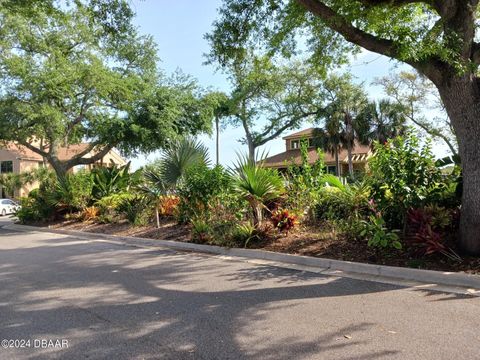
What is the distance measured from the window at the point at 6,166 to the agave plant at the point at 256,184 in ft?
153

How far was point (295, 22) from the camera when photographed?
9391 mm

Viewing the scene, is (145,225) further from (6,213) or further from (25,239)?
(6,213)

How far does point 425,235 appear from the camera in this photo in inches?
268

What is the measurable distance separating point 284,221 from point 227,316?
14.6ft

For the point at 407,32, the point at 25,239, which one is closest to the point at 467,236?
the point at 407,32

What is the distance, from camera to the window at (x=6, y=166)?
48237 millimetres

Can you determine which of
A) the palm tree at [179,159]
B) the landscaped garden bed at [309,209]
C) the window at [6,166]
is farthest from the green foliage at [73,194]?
the window at [6,166]

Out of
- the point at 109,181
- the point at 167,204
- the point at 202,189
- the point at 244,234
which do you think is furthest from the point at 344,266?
the point at 109,181

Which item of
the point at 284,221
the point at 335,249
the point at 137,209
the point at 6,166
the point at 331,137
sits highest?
the point at 331,137

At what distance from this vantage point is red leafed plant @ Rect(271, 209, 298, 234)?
9156mm

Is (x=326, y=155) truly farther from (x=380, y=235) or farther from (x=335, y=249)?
(x=380, y=235)

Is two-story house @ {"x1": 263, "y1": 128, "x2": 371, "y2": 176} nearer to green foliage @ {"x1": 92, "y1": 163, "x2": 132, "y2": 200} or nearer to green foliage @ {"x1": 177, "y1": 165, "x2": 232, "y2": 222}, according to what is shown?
green foliage @ {"x1": 92, "y1": 163, "x2": 132, "y2": 200}

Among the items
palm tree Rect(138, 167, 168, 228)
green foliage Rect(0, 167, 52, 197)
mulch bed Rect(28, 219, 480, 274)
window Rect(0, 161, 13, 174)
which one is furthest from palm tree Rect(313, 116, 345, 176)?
window Rect(0, 161, 13, 174)

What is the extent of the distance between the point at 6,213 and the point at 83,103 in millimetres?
17777
